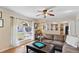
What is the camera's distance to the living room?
135 centimetres

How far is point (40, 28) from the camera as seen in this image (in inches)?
59.4

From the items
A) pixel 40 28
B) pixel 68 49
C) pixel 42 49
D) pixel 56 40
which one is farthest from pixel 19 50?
pixel 68 49

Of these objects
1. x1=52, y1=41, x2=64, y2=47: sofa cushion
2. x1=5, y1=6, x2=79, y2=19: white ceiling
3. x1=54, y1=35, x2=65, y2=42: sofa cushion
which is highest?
x1=5, y1=6, x2=79, y2=19: white ceiling

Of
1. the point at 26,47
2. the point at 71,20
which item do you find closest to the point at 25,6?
the point at 26,47

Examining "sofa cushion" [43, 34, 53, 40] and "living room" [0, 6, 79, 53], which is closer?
"living room" [0, 6, 79, 53]

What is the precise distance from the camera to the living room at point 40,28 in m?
1.35

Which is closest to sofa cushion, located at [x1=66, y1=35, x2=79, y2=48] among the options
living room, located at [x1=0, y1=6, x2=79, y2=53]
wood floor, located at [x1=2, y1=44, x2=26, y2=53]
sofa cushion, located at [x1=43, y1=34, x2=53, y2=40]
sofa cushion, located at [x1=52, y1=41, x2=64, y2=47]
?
living room, located at [x1=0, y1=6, x2=79, y2=53]

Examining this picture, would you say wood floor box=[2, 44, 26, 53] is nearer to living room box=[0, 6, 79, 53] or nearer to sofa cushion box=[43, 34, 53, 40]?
living room box=[0, 6, 79, 53]

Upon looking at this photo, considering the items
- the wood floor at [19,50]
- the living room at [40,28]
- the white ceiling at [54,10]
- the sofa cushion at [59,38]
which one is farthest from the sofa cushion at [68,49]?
the wood floor at [19,50]

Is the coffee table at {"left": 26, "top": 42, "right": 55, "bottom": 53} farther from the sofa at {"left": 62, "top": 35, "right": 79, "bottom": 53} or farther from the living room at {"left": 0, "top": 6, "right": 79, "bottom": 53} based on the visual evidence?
the sofa at {"left": 62, "top": 35, "right": 79, "bottom": 53}

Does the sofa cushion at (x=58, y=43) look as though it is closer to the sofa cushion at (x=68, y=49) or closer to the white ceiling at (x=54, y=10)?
the sofa cushion at (x=68, y=49)

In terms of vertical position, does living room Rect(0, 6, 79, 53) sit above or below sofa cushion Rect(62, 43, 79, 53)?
above

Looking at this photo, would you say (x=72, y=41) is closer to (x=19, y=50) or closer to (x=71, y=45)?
(x=71, y=45)
